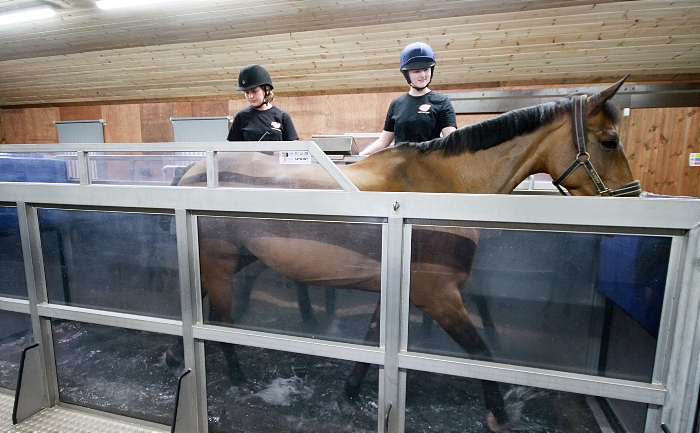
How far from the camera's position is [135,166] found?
1283mm

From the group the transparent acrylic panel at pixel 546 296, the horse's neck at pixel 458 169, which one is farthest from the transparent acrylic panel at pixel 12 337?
the transparent acrylic panel at pixel 546 296

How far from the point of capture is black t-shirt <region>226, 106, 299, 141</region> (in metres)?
1.93

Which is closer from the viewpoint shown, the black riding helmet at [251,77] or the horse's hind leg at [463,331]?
the horse's hind leg at [463,331]

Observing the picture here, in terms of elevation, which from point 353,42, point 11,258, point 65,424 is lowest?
point 65,424

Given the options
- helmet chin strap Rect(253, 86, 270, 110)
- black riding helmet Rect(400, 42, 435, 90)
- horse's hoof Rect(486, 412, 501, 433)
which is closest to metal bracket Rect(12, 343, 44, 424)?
helmet chin strap Rect(253, 86, 270, 110)

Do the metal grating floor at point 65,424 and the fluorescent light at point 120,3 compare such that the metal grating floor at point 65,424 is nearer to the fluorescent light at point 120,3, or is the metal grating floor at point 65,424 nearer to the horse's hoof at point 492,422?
the horse's hoof at point 492,422

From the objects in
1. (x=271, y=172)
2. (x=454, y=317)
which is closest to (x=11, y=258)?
(x=271, y=172)

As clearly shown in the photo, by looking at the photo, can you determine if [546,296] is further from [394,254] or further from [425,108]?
[425,108]

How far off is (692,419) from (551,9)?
3.68 meters

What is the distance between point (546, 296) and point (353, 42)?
3.82 metres

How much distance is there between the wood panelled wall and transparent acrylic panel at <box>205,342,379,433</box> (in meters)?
3.95

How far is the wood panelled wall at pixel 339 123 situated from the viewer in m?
4.10

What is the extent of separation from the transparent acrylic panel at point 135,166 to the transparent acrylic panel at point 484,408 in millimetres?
1146

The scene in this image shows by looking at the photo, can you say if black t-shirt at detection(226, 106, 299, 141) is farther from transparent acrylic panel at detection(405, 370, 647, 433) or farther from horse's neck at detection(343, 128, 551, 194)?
transparent acrylic panel at detection(405, 370, 647, 433)
